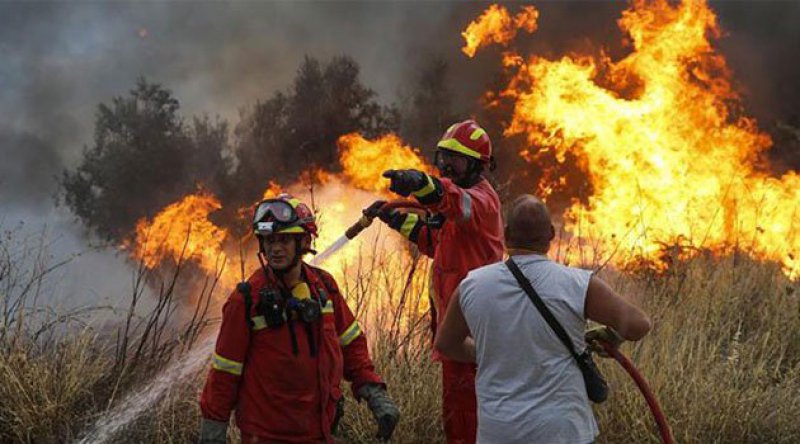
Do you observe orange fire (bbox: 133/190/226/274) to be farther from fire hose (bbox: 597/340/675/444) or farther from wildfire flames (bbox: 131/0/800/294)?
fire hose (bbox: 597/340/675/444)

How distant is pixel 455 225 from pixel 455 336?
1388mm

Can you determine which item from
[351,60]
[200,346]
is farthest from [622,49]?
[200,346]

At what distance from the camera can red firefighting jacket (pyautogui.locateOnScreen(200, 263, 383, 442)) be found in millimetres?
3074

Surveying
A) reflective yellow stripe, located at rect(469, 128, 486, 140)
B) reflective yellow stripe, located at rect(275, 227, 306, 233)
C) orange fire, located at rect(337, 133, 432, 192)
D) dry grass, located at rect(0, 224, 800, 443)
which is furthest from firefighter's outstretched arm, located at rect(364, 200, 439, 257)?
orange fire, located at rect(337, 133, 432, 192)

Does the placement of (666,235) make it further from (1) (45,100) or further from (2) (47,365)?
(1) (45,100)

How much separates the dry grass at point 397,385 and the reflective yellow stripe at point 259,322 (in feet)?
5.35

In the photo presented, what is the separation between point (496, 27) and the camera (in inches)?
460

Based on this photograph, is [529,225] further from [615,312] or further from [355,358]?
[355,358]

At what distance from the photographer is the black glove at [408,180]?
385 centimetres

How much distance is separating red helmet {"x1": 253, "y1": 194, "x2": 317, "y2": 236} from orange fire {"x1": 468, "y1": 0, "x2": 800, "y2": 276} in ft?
21.6

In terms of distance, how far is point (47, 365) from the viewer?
489 centimetres

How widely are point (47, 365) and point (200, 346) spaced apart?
1160 mm

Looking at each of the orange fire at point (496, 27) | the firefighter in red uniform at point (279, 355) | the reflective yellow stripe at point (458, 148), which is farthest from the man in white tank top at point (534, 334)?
the orange fire at point (496, 27)

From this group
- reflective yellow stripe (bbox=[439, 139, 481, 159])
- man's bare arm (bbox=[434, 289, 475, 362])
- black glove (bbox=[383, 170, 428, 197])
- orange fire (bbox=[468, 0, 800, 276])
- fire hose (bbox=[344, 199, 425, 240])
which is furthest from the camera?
orange fire (bbox=[468, 0, 800, 276])
